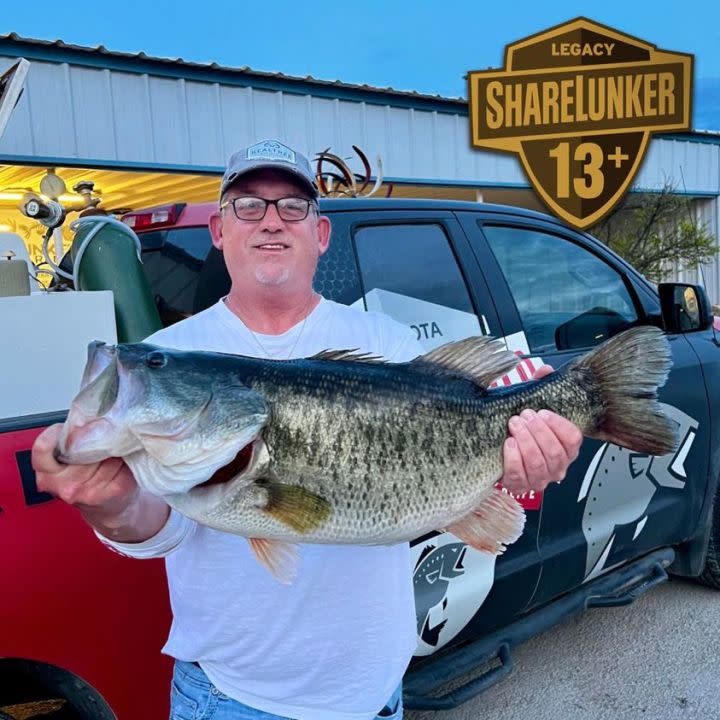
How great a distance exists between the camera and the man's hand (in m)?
1.57

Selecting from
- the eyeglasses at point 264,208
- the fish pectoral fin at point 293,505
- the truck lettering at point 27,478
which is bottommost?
the truck lettering at point 27,478

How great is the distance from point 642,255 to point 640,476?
1309cm

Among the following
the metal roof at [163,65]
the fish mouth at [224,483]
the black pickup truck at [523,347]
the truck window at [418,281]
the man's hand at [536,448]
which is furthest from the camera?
the metal roof at [163,65]

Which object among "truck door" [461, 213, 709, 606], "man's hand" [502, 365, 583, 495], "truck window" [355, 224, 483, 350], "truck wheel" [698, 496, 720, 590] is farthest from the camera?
"truck wheel" [698, 496, 720, 590]

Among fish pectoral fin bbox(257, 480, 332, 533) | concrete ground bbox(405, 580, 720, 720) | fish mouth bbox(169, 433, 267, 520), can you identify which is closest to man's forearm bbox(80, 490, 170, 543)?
fish mouth bbox(169, 433, 267, 520)

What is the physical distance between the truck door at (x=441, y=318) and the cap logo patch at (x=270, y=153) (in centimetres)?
84

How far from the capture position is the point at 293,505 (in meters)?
1.31

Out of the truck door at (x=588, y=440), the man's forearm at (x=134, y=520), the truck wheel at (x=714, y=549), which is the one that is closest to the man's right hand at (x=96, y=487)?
the man's forearm at (x=134, y=520)

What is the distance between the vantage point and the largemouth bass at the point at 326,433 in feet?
4.01

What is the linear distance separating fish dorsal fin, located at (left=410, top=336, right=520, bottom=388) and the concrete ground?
6.97 ft

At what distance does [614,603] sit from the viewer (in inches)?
132

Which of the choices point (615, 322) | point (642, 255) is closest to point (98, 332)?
point (615, 322)

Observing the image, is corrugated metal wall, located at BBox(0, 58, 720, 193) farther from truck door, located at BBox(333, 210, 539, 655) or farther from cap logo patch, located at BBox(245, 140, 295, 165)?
cap logo patch, located at BBox(245, 140, 295, 165)

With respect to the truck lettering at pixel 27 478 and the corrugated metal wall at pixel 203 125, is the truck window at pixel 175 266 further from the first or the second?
the corrugated metal wall at pixel 203 125
